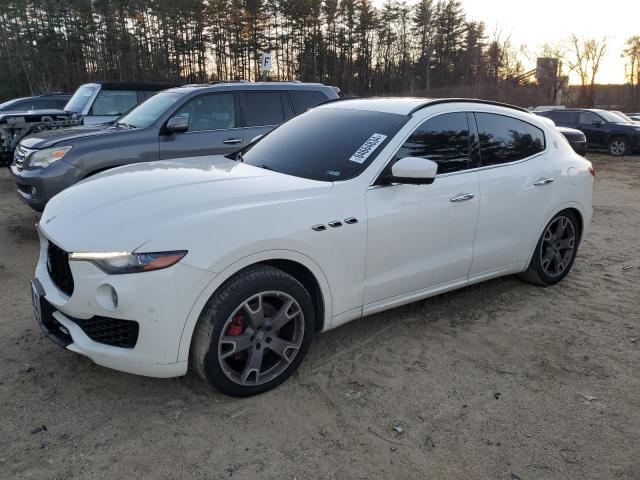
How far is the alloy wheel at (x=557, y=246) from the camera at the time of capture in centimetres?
474

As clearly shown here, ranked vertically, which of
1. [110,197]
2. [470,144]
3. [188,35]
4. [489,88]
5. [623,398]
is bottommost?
[623,398]

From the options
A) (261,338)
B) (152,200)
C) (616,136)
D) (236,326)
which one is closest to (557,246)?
(261,338)

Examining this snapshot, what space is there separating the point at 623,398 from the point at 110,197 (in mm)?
3314

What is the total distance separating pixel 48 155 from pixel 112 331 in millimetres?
4166

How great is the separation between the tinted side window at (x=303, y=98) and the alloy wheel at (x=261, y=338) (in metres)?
4.87

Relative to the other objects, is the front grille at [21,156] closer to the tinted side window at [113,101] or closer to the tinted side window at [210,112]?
the tinted side window at [210,112]

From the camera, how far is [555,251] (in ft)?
15.8

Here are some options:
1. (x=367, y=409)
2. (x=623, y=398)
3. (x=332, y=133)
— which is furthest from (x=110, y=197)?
(x=623, y=398)

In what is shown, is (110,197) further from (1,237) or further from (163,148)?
(1,237)

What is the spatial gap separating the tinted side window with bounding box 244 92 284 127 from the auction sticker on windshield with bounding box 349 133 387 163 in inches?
149

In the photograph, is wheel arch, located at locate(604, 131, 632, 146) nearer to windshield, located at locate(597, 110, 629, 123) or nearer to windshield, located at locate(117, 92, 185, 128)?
windshield, located at locate(597, 110, 629, 123)

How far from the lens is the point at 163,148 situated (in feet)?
20.9

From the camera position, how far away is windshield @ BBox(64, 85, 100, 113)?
10914 mm

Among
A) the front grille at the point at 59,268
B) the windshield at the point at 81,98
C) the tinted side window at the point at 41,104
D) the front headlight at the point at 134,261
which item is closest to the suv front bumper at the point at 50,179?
the front grille at the point at 59,268
